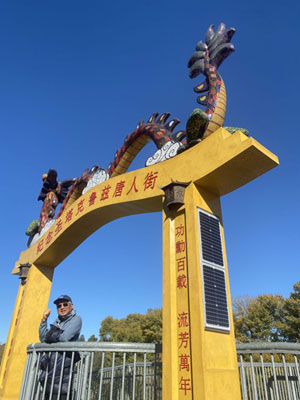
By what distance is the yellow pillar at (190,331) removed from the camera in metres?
3.29

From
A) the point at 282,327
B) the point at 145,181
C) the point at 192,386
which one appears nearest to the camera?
the point at 192,386

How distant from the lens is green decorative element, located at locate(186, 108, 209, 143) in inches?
182

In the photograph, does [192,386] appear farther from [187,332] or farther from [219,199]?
[219,199]

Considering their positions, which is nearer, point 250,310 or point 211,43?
point 211,43

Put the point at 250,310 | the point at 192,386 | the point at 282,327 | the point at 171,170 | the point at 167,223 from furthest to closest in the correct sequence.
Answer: the point at 250,310
the point at 282,327
the point at 171,170
the point at 167,223
the point at 192,386

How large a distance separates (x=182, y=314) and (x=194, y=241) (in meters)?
0.95

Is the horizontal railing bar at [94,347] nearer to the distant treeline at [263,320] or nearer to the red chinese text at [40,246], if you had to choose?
the red chinese text at [40,246]

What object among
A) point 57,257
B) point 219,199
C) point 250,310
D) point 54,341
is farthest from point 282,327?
point 54,341

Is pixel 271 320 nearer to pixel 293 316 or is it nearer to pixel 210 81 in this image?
pixel 293 316

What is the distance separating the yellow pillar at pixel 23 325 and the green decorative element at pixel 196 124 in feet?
19.9

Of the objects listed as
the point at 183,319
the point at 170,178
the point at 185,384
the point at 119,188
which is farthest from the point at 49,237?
the point at 185,384

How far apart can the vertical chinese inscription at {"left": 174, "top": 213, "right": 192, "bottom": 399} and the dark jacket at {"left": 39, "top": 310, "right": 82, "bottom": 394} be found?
123cm

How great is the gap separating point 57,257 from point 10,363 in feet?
9.05

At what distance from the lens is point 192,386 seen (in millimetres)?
3273
